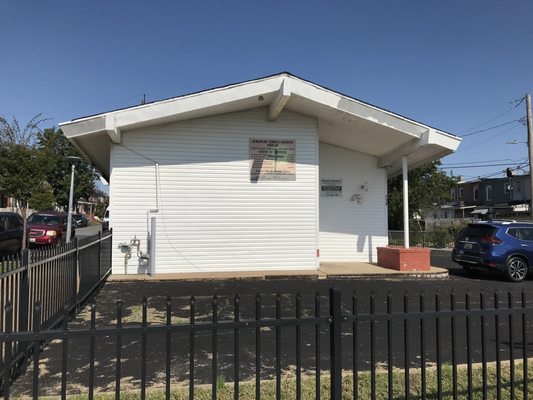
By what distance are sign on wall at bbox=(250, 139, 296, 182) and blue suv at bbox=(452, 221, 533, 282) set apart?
18.3 ft

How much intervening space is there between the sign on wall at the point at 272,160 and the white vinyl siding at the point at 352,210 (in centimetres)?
263

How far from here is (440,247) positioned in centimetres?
2331

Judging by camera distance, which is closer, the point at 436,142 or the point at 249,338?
the point at 249,338

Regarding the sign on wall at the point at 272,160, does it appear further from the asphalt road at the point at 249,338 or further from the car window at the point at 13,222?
the car window at the point at 13,222

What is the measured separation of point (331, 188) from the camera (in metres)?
15.0

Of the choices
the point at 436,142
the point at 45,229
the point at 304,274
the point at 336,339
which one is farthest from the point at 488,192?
the point at 336,339

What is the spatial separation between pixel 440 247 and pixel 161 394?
21.9 m

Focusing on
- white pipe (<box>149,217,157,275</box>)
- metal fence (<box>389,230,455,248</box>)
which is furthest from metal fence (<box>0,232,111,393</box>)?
metal fence (<box>389,230,455,248</box>)

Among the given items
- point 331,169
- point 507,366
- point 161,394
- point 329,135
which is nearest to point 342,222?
point 331,169

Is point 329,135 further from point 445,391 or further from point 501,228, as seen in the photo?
point 445,391

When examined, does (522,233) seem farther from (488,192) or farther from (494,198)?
(488,192)

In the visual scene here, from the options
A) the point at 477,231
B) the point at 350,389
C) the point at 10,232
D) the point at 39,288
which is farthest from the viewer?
the point at 10,232

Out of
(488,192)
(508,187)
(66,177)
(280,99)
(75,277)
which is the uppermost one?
(66,177)

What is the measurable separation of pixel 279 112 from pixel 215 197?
295 centimetres
